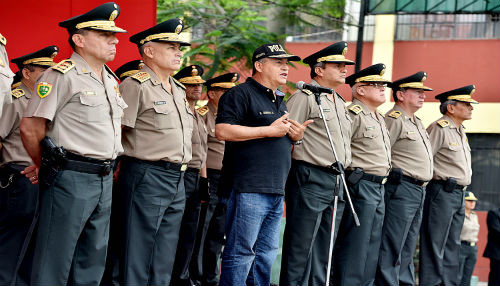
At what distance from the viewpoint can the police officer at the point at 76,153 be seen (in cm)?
417

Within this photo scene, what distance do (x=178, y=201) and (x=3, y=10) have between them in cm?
229

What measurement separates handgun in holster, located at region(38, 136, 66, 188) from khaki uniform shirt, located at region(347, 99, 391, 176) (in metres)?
2.83

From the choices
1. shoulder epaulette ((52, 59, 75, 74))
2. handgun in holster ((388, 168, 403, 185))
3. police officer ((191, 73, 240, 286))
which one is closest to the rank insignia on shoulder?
shoulder epaulette ((52, 59, 75, 74))

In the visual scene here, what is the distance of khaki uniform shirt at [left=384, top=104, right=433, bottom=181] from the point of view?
678 centimetres

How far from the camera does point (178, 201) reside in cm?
506

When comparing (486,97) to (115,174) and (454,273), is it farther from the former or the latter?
(115,174)

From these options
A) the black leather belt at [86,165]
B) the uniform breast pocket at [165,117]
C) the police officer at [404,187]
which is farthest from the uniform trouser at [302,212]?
the black leather belt at [86,165]

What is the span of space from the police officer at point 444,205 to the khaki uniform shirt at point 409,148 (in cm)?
43

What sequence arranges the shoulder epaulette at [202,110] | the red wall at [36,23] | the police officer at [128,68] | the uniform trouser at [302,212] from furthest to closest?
the shoulder epaulette at [202,110] < the red wall at [36,23] < the police officer at [128,68] < the uniform trouser at [302,212]

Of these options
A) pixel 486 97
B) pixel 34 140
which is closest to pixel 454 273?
pixel 34 140

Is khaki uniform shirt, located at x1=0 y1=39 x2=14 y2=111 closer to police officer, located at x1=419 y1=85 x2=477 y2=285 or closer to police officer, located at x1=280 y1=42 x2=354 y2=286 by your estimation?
police officer, located at x1=280 y1=42 x2=354 y2=286

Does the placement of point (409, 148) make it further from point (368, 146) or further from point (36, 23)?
point (36, 23)

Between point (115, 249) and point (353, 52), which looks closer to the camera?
point (115, 249)

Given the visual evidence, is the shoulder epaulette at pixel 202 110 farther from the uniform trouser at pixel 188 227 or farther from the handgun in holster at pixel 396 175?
the handgun in holster at pixel 396 175
